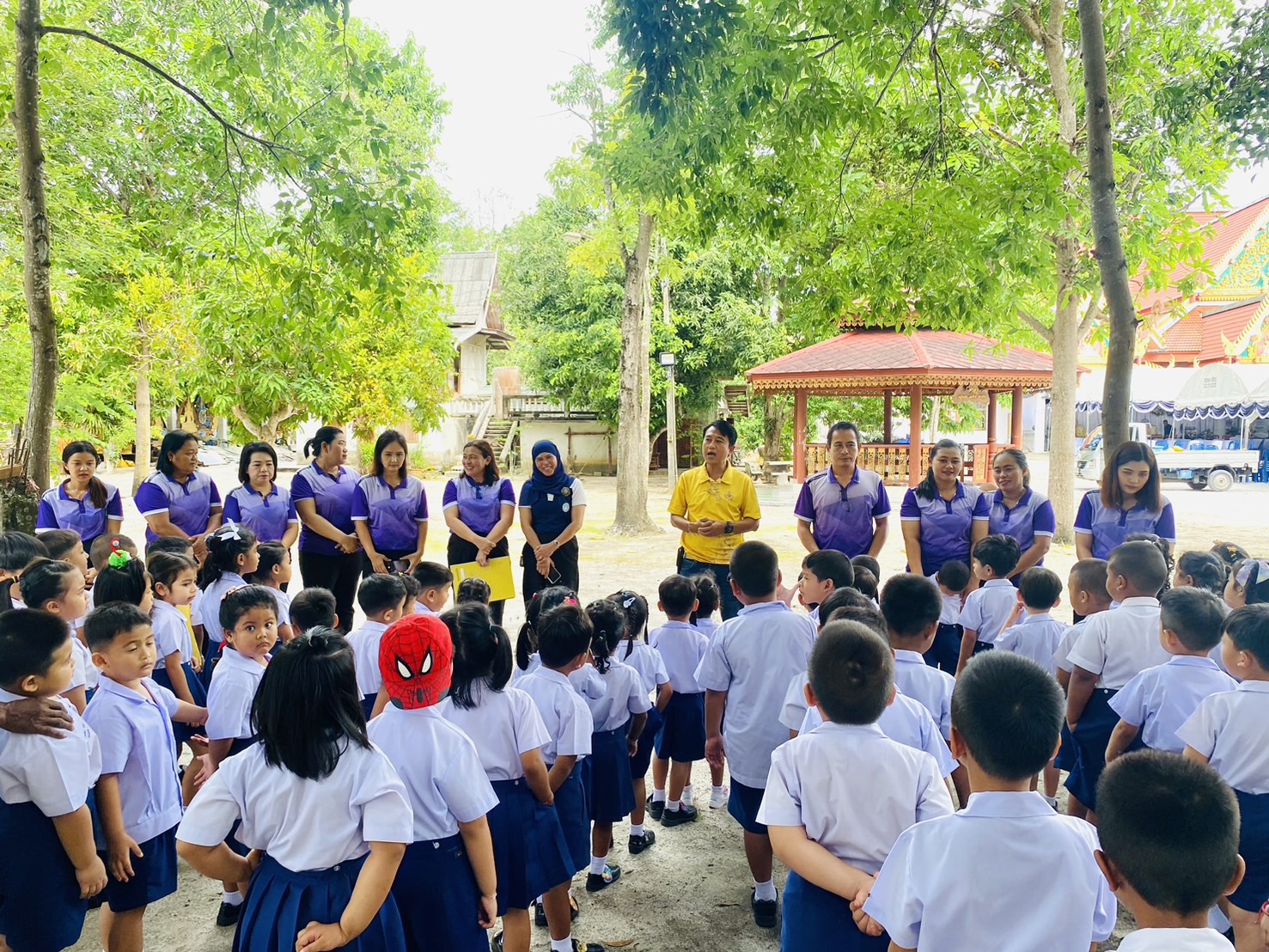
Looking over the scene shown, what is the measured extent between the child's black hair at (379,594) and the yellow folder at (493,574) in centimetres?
201

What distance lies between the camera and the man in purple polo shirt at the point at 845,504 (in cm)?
502

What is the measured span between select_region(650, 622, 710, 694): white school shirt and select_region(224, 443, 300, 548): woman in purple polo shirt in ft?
8.49

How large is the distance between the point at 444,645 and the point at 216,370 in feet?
46.6

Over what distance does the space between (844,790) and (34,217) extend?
587cm

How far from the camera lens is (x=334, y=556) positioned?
564 cm

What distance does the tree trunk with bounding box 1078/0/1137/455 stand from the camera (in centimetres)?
425

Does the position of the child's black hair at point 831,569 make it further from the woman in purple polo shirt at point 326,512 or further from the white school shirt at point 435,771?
the woman in purple polo shirt at point 326,512

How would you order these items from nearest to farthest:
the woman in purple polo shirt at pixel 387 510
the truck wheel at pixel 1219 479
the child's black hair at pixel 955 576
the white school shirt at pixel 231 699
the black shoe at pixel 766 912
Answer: the white school shirt at pixel 231 699, the black shoe at pixel 766 912, the child's black hair at pixel 955 576, the woman in purple polo shirt at pixel 387 510, the truck wheel at pixel 1219 479

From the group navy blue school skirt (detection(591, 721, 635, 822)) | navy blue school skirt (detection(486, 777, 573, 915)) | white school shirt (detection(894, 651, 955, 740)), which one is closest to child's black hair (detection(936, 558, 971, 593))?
white school shirt (detection(894, 651, 955, 740))

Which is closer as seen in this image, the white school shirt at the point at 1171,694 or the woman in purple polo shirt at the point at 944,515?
the white school shirt at the point at 1171,694

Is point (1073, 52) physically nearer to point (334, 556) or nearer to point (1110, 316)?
point (1110, 316)

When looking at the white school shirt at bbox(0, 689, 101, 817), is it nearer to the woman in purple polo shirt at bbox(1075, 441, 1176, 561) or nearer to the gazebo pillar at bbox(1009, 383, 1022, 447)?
the woman in purple polo shirt at bbox(1075, 441, 1176, 561)

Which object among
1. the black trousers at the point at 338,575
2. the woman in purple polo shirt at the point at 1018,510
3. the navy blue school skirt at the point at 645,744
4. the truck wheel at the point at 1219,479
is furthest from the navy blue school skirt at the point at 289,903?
the truck wheel at the point at 1219,479

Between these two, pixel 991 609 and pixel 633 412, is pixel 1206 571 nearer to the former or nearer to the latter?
pixel 991 609
